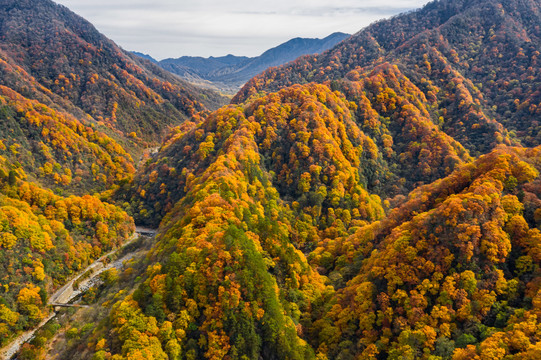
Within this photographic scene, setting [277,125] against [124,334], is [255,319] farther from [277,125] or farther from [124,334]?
[277,125]

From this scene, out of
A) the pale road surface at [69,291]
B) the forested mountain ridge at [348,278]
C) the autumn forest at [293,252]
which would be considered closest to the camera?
the forested mountain ridge at [348,278]

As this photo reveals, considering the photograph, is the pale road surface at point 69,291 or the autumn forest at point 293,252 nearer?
the autumn forest at point 293,252

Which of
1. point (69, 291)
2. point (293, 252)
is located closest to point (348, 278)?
point (293, 252)

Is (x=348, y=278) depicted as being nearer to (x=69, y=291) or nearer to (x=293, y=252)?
(x=293, y=252)

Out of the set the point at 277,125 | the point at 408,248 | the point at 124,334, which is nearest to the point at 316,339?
the point at 408,248

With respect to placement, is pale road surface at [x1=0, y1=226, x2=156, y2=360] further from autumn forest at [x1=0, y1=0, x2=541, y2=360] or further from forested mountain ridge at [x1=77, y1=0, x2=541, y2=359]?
forested mountain ridge at [x1=77, y1=0, x2=541, y2=359]

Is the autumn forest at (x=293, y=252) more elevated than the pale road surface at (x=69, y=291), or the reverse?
the autumn forest at (x=293, y=252)

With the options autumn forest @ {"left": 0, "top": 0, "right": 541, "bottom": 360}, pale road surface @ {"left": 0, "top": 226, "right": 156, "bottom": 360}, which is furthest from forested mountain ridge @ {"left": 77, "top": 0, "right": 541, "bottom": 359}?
pale road surface @ {"left": 0, "top": 226, "right": 156, "bottom": 360}

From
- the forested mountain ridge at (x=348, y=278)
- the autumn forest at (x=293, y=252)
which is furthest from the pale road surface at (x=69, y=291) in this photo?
the forested mountain ridge at (x=348, y=278)

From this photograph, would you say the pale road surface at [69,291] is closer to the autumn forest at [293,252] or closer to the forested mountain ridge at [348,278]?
the autumn forest at [293,252]
